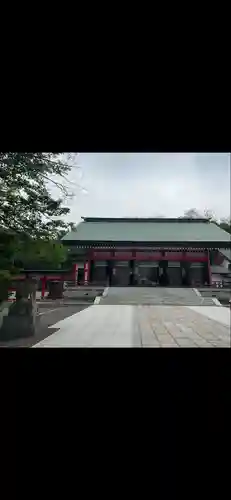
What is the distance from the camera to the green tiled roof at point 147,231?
289 centimetres

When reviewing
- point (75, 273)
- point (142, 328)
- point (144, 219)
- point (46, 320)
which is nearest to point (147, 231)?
point (144, 219)

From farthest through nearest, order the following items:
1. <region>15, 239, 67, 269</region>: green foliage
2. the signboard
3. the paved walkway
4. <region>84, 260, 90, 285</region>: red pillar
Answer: the signboard, <region>84, 260, 90, 285</region>: red pillar, <region>15, 239, 67, 269</region>: green foliage, the paved walkway

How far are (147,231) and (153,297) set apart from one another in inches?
24.7

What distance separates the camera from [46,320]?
273 cm

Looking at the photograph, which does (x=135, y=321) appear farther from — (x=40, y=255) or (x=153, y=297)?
(x=40, y=255)

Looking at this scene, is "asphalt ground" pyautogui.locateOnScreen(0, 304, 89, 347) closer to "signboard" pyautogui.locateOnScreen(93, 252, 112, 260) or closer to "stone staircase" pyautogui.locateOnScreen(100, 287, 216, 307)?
"stone staircase" pyautogui.locateOnScreen(100, 287, 216, 307)

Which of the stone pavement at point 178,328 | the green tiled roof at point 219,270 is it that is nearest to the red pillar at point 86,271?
the stone pavement at point 178,328

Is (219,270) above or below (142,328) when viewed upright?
above

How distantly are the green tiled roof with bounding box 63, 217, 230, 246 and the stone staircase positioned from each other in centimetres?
50

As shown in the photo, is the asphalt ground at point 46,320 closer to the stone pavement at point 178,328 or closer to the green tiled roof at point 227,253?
the stone pavement at point 178,328

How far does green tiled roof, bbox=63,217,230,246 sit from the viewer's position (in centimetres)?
289

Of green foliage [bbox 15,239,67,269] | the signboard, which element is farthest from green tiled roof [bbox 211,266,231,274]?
green foliage [bbox 15,239,67,269]
